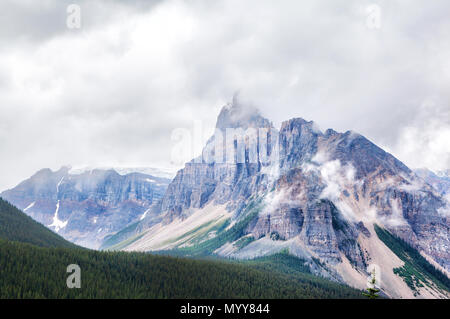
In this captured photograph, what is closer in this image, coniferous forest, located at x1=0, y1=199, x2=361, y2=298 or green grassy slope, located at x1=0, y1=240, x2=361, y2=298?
green grassy slope, located at x1=0, y1=240, x2=361, y2=298

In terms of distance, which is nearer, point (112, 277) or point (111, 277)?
point (111, 277)

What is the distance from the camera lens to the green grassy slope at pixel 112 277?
136m

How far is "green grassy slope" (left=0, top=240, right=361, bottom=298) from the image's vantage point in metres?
136

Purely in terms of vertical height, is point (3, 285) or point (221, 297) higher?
point (3, 285)

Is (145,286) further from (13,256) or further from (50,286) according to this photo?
(13,256)

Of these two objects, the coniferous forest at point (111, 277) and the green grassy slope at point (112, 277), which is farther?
the coniferous forest at point (111, 277)

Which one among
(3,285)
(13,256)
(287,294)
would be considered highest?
(13,256)

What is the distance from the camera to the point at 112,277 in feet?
543

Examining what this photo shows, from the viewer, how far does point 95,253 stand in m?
187
